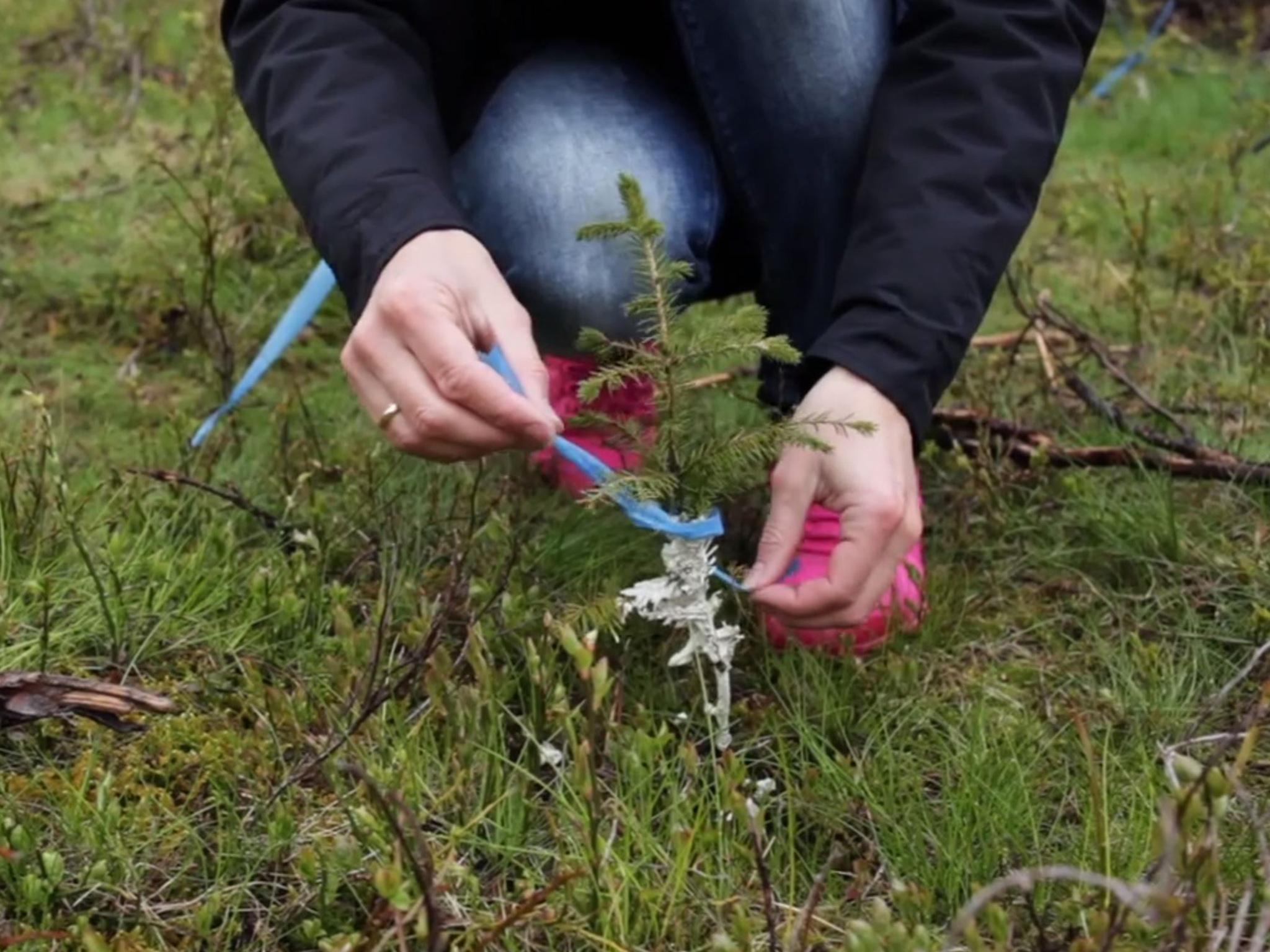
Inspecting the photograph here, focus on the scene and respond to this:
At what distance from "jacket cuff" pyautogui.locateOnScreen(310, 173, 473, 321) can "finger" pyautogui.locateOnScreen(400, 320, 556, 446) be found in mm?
164

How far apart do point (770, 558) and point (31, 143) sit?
118 inches

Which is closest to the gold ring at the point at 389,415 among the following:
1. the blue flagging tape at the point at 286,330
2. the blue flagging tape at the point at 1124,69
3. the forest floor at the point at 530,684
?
the forest floor at the point at 530,684

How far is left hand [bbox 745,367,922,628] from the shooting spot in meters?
1.43

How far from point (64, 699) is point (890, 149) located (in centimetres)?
106

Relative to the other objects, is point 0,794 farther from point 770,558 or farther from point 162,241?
point 162,241

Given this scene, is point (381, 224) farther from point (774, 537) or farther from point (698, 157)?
point (698, 157)

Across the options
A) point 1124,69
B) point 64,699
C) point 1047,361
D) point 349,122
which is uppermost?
point 349,122

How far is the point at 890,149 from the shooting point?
5.39 ft

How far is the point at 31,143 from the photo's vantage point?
3785 mm

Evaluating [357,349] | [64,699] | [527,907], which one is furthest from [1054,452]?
[64,699]

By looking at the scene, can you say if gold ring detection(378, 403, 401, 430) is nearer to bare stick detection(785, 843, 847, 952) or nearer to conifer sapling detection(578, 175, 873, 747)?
conifer sapling detection(578, 175, 873, 747)

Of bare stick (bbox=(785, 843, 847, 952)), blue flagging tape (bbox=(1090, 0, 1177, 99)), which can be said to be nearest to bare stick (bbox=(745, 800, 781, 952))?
bare stick (bbox=(785, 843, 847, 952))

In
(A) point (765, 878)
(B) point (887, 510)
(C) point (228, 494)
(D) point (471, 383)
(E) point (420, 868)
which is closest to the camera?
(E) point (420, 868)

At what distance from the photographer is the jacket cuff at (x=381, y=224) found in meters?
1.48
